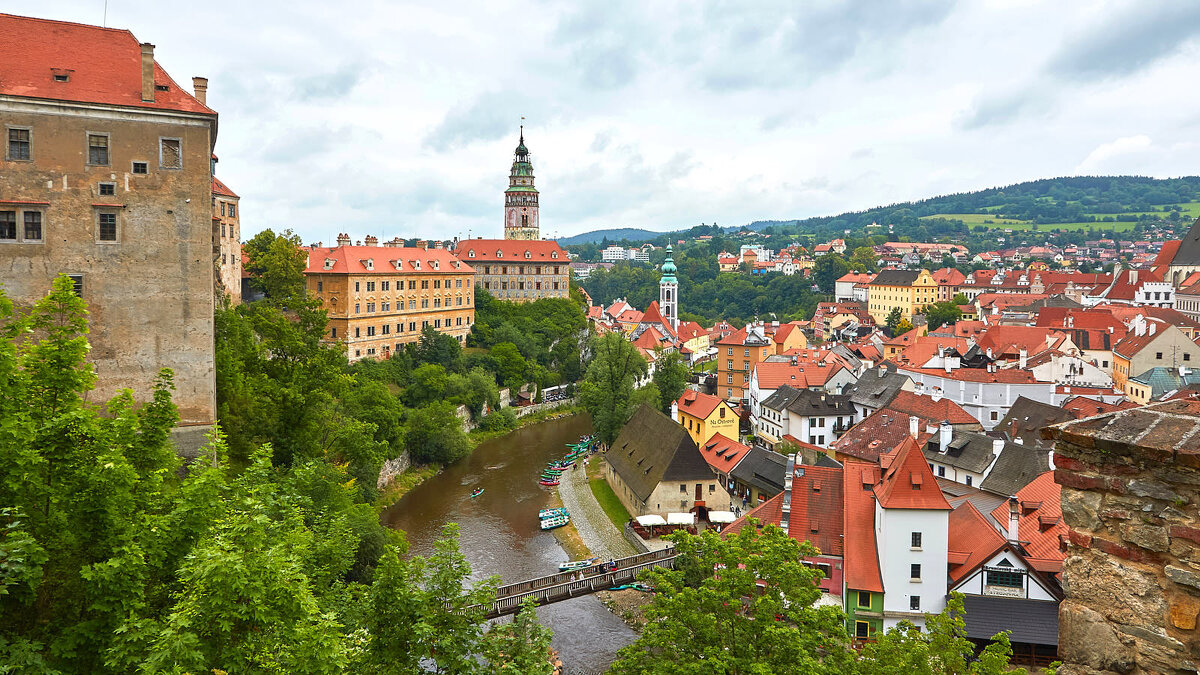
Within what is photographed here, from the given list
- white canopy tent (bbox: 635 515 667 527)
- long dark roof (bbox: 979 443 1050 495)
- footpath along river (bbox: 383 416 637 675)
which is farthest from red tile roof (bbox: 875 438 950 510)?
white canopy tent (bbox: 635 515 667 527)

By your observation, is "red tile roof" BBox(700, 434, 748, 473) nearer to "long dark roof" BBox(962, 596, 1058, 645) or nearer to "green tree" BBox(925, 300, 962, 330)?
"long dark roof" BBox(962, 596, 1058, 645)

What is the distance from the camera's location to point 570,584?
81.0ft

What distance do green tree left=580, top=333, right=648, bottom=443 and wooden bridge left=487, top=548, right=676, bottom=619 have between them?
17761mm

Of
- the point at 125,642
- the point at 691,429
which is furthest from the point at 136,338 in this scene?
the point at 691,429

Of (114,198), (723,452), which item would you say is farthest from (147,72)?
(723,452)

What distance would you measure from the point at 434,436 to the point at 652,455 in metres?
13.8

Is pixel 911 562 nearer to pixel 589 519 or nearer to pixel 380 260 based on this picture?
pixel 589 519

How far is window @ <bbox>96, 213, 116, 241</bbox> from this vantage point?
62.2 feet

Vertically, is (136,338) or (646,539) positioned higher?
(136,338)

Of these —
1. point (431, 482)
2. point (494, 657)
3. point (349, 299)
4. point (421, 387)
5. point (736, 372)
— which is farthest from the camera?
point (736, 372)

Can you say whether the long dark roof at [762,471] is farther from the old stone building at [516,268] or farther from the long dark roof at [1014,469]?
the old stone building at [516,268]

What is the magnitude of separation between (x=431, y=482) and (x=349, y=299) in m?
18.7

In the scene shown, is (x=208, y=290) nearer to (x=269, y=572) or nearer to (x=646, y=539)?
(x=269, y=572)

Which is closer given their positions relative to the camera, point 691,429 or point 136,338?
point 136,338
